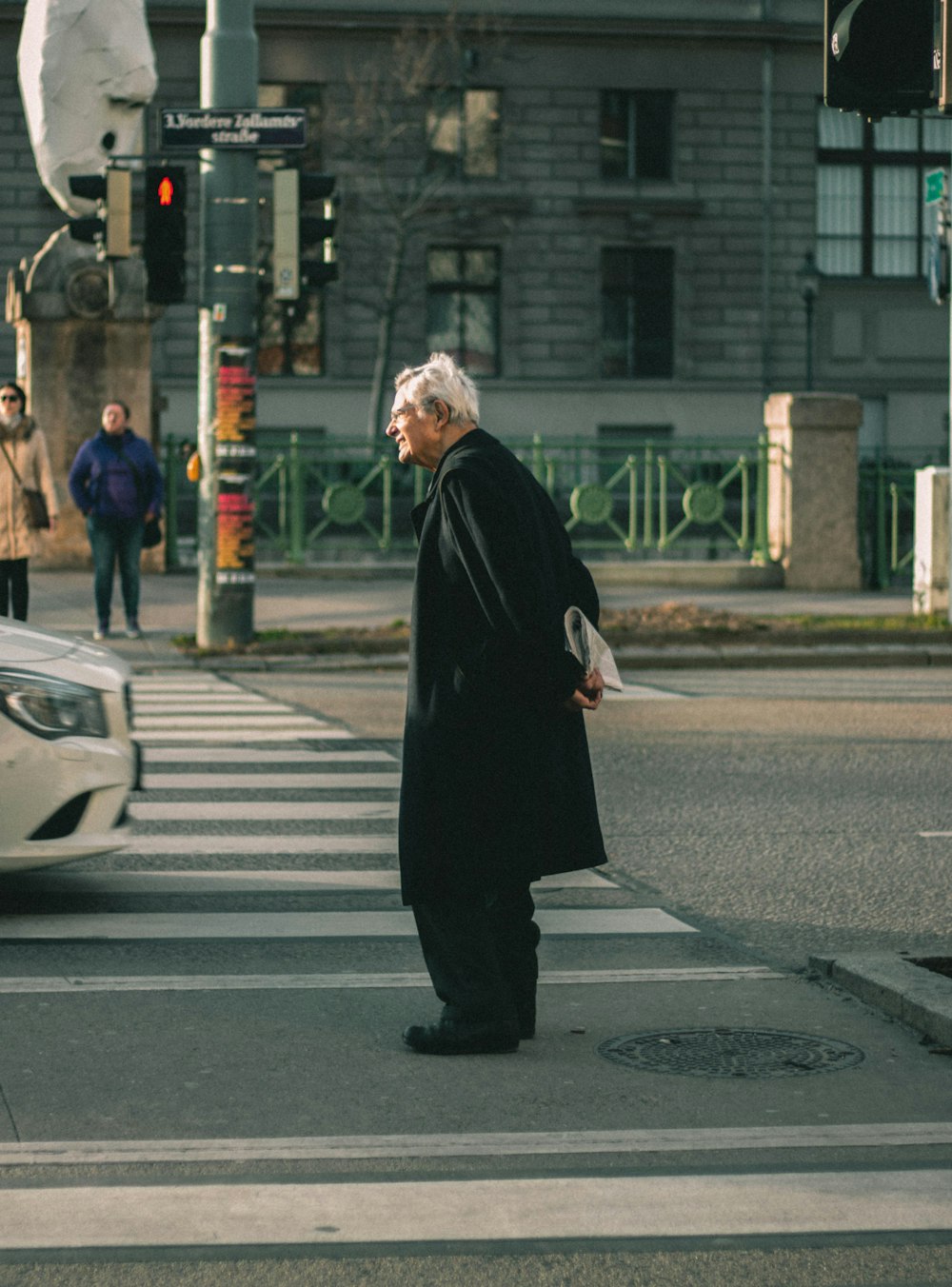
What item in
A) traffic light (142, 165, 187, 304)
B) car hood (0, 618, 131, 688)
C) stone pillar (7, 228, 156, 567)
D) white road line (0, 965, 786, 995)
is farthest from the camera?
stone pillar (7, 228, 156, 567)

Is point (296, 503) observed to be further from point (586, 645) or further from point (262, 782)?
point (586, 645)

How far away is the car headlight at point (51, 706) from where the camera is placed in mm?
6953

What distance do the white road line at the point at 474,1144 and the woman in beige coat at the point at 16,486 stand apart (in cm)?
1053

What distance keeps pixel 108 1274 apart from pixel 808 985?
2.88 metres

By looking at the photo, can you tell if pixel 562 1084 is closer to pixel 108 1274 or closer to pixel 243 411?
pixel 108 1274

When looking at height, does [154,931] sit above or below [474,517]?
below

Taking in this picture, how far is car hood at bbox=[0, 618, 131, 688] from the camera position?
7.11m

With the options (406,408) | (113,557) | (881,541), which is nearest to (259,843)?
(406,408)

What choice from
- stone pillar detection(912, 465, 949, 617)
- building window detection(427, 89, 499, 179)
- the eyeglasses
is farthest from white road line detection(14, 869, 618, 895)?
building window detection(427, 89, 499, 179)

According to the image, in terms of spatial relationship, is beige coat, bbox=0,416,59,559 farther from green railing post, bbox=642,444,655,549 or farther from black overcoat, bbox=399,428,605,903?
black overcoat, bbox=399,428,605,903

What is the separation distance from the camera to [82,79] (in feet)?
70.7

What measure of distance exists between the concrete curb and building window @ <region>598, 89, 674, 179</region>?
36861mm

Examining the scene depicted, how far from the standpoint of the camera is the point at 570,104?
4116 centimetres

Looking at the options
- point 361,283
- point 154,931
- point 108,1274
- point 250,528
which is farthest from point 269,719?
point 361,283
